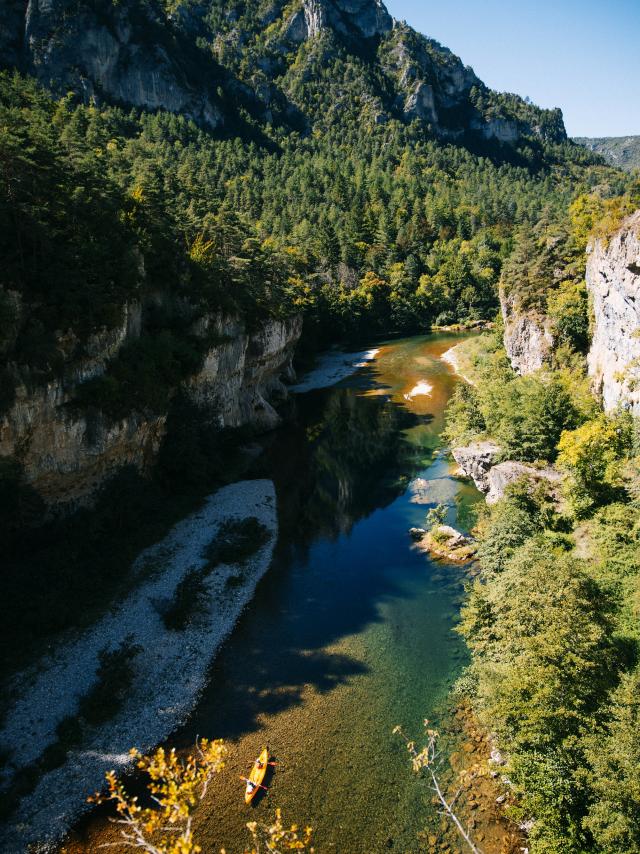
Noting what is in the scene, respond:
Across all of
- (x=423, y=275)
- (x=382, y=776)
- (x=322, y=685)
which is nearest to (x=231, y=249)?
(x=322, y=685)

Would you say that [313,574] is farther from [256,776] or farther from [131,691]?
[256,776]

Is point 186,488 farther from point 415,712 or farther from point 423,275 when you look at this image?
point 423,275

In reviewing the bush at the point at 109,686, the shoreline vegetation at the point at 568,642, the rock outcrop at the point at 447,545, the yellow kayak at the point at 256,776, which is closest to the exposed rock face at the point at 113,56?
the rock outcrop at the point at 447,545

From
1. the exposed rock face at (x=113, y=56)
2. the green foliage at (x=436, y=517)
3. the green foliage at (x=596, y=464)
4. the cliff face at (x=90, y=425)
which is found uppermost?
the exposed rock face at (x=113, y=56)

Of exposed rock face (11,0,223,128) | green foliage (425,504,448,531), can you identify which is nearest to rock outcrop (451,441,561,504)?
green foliage (425,504,448,531)

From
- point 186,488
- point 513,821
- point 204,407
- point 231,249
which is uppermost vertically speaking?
point 231,249

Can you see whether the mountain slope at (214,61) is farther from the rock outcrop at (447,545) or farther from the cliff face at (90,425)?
the rock outcrop at (447,545)

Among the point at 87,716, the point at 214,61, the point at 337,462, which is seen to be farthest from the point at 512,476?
the point at 214,61
